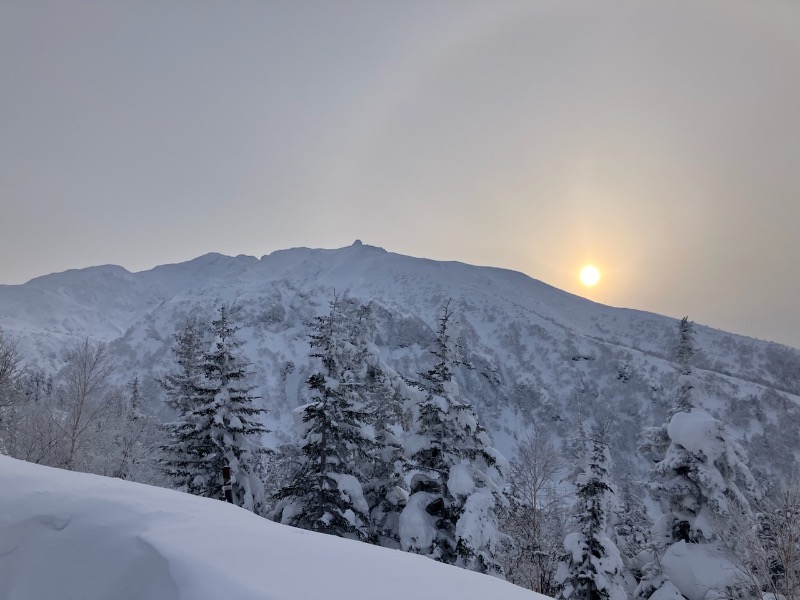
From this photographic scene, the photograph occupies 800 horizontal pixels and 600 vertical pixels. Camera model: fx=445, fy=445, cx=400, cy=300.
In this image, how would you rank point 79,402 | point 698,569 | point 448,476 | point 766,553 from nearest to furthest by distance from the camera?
point 766,553 → point 698,569 → point 448,476 → point 79,402

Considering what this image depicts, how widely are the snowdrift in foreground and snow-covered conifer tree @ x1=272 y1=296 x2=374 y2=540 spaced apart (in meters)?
10.8

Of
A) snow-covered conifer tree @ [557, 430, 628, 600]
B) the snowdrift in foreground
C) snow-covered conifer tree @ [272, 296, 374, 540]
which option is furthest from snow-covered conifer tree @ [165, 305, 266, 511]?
the snowdrift in foreground

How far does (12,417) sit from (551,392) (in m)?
108

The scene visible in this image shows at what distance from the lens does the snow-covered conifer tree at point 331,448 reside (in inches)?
621

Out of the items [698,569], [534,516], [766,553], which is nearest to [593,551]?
[534,516]

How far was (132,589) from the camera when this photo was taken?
12.9 feet

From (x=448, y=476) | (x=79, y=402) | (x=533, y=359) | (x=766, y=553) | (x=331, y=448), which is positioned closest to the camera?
(x=766, y=553)

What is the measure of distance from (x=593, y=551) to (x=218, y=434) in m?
14.3

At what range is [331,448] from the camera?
54.7 feet

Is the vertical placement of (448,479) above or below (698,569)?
above

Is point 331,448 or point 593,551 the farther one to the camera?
point 331,448

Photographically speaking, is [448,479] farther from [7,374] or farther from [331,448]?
[7,374]

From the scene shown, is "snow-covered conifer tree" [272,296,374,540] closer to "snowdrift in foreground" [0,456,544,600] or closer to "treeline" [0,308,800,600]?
"treeline" [0,308,800,600]

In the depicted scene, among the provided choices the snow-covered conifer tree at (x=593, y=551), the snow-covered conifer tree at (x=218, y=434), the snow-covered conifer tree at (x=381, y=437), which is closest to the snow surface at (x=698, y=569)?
the snow-covered conifer tree at (x=593, y=551)
